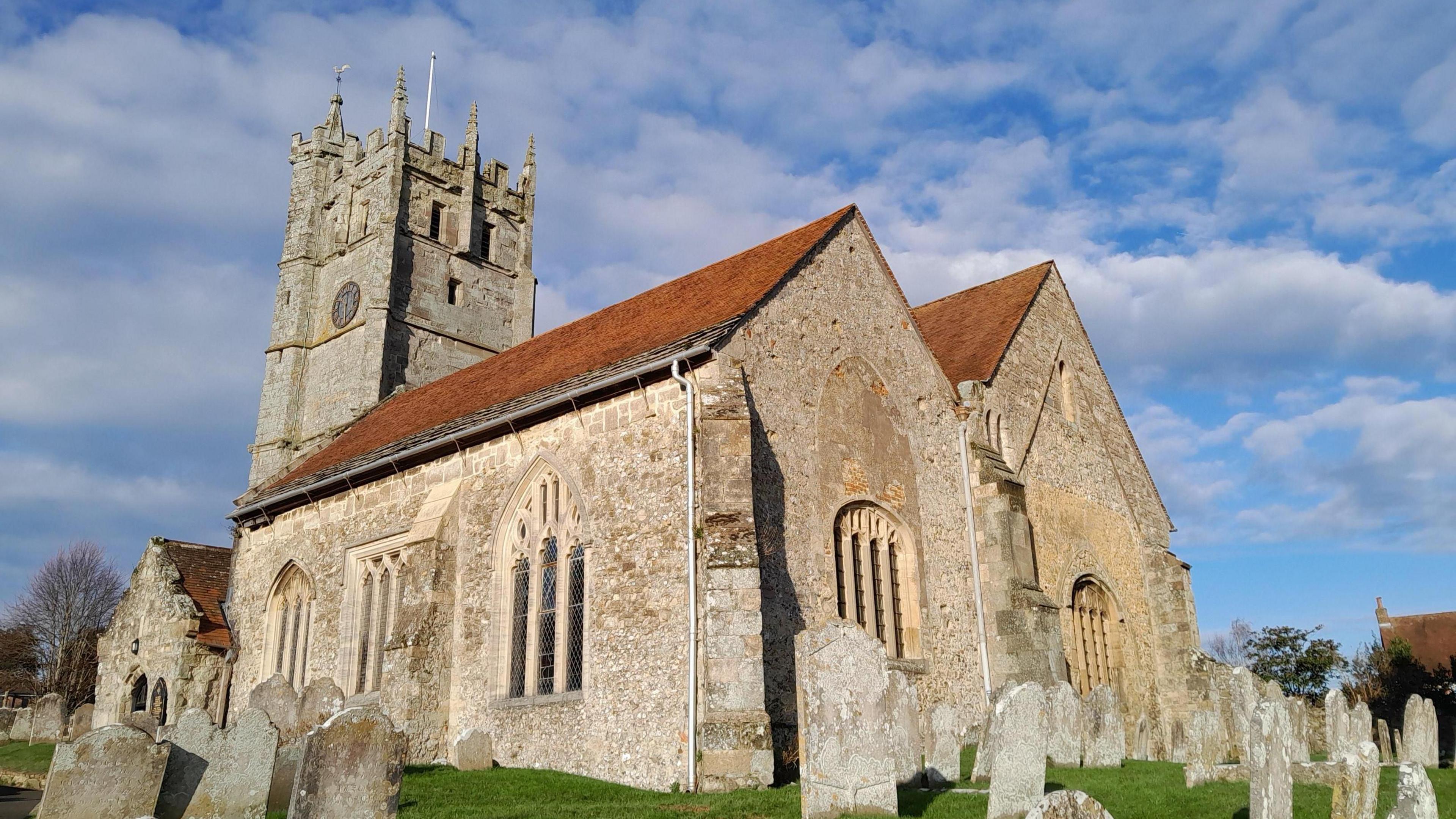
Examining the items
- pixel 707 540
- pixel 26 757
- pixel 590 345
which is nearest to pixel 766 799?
pixel 707 540

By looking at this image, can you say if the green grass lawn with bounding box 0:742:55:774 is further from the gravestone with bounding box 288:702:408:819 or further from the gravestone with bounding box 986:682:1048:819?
the gravestone with bounding box 986:682:1048:819

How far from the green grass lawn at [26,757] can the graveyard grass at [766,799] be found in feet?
33.2

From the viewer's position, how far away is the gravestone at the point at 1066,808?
5945 millimetres

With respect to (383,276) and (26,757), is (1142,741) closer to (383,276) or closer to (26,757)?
(26,757)

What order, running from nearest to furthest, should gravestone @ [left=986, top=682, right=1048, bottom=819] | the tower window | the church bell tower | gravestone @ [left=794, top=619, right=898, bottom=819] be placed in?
gravestone @ [left=986, top=682, right=1048, bottom=819] → gravestone @ [left=794, top=619, right=898, bottom=819] → the church bell tower → the tower window

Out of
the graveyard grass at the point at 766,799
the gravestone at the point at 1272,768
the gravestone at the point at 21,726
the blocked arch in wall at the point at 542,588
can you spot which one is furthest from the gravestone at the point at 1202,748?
the gravestone at the point at 21,726

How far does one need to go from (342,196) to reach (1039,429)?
99.7 feet

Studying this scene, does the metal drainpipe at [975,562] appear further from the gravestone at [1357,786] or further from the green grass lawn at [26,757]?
the green grass lawn at [26,757]

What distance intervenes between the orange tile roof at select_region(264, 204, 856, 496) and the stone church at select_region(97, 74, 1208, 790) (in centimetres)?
12

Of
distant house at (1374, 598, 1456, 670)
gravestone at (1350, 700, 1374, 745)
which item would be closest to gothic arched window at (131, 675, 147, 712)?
gravestone at (1350, 700, 1374, 745)

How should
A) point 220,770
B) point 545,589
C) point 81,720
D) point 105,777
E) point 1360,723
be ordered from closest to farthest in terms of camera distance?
1. point 105,777
2. point 220,770
3. point 1360,723
4. point 545,589
5. point 81,720

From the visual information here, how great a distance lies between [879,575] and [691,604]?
14.4ft

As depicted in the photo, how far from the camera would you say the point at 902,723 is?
10.6 metres

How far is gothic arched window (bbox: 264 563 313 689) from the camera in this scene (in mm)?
20500
